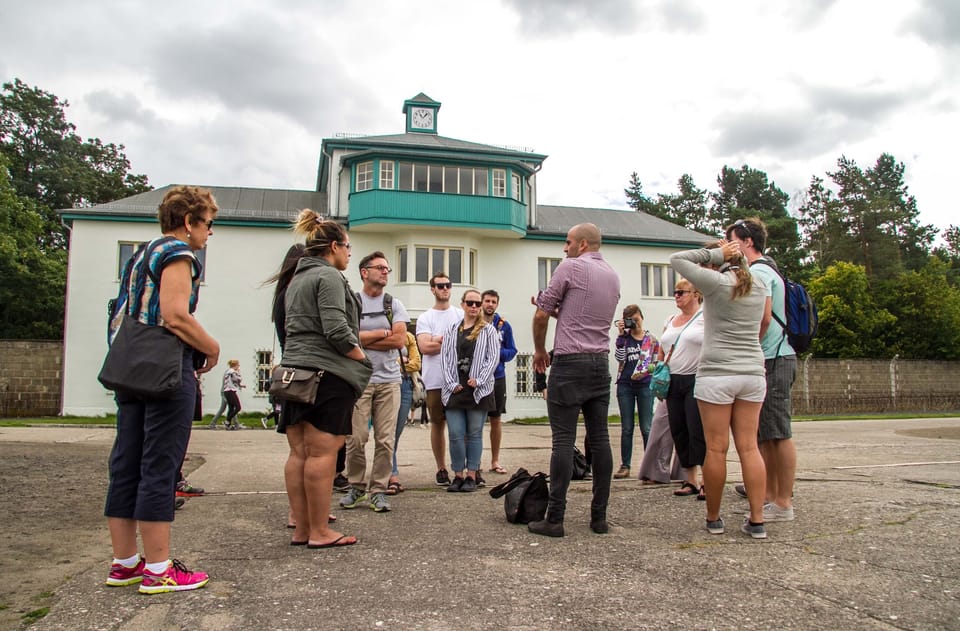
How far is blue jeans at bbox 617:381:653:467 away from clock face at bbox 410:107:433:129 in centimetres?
2528

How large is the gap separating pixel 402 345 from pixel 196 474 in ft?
11.4

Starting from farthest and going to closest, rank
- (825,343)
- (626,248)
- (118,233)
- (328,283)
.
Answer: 1. (825,343)
2. (626,248)
3. (118,233)
4. (328,283)

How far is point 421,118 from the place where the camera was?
31156mm

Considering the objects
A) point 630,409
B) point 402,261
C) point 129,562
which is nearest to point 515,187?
→ point 402,261

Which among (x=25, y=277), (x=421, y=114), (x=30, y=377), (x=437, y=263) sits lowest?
(x=30, y=377)

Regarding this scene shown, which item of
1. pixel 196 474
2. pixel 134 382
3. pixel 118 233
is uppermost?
pixel 118 233

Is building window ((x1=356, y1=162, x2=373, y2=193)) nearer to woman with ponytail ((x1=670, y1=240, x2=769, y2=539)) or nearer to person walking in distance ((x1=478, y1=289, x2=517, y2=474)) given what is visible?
person walking in distance ((x1=478, y1=289, x2=517, y2=474))

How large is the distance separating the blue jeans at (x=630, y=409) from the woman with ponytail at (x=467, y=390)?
5.49ft

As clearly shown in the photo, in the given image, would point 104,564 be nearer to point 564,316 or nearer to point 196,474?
point 564,316

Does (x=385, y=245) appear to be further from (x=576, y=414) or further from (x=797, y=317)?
(x=576, y=414)

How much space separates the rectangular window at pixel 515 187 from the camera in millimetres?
27031

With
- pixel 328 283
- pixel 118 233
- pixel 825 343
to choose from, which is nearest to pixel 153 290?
pixel 328 283

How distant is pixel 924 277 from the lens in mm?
39312

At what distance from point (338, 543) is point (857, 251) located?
56767 millimetres
